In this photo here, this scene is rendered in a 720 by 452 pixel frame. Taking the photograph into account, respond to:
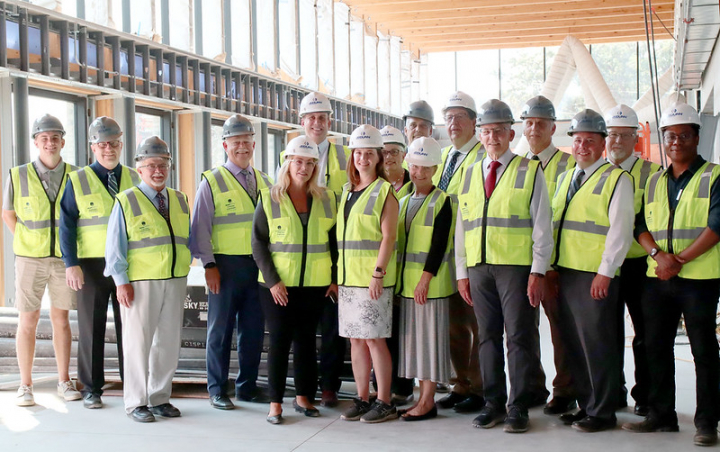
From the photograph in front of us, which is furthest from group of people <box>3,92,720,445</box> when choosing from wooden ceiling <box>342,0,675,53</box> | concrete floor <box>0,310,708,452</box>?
wooden ceiling <box>342,0,675,53</box>

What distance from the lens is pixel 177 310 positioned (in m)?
5.22

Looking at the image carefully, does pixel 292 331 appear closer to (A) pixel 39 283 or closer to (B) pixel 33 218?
(A) pixel 39 283

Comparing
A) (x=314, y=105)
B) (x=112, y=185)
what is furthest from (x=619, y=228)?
(x=112, y=185)

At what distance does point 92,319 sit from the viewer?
17.5 ft

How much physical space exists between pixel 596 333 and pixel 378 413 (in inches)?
57.2

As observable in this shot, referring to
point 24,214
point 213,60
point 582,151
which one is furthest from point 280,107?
point 582,151

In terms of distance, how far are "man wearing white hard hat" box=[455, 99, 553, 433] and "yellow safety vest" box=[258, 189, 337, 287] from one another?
36.1 inches

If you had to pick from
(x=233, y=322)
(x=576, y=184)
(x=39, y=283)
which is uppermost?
(x=576, y=184)

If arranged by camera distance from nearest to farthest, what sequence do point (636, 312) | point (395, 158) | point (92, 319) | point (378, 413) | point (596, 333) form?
point (596, 333), point (378, 413), point (636, 312), point (92, 319), point (395, 158)

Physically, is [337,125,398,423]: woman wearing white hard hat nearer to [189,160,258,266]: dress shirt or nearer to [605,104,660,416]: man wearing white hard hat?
[189,160,258,266]: dress shirt

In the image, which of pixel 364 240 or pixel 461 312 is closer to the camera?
pixel 364 240

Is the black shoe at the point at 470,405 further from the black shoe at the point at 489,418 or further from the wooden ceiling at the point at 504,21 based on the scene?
the wooden ceiling at the point at 504,21

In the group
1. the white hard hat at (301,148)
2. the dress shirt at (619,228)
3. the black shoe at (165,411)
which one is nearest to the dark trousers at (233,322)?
the black shoe at (165,411)

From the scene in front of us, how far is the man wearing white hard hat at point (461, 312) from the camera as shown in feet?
17.6
